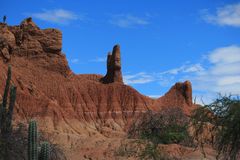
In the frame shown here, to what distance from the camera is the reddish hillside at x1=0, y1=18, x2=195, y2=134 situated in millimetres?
94250

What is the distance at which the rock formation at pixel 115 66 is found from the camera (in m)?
120

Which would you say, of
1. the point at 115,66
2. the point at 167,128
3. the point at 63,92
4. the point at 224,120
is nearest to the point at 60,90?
the point at 63,92

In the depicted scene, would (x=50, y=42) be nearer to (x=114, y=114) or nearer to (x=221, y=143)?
(x=114, y=114)

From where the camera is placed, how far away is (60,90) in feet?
343

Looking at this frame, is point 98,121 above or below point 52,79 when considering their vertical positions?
below

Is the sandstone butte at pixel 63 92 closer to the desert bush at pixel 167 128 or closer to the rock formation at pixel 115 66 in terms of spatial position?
the rock formation at pixel 115 66

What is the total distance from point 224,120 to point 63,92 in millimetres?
88137

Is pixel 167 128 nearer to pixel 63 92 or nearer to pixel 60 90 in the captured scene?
pixel 60 90

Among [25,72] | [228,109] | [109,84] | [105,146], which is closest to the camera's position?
[228,109]

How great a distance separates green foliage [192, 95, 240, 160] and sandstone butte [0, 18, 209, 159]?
2577 inches

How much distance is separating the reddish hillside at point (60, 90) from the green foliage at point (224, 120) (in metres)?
69.6

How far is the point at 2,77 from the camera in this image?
9106 centimetres

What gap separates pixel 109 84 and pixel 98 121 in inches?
457

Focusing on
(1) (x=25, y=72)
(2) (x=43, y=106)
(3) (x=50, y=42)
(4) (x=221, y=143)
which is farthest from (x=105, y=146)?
(4) (x=221, y=143)
